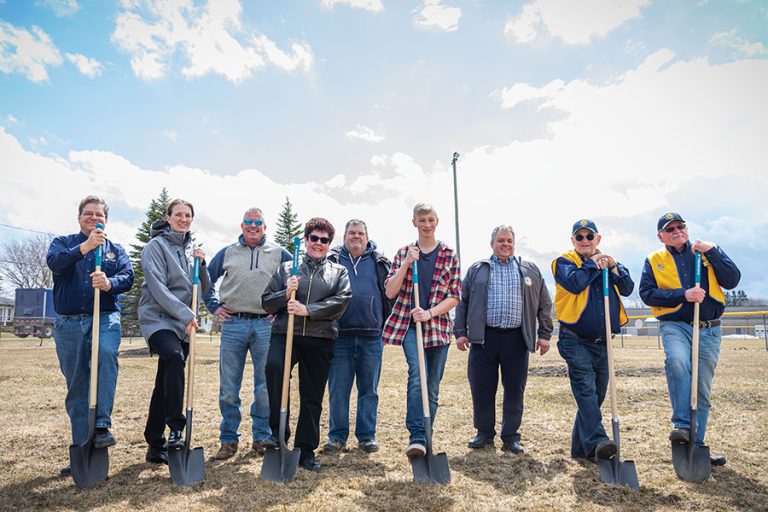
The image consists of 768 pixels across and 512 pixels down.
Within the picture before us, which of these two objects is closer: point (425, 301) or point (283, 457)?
point (283, 457)

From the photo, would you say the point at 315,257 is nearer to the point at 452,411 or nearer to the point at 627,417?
the point at 452,411

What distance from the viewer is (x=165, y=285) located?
468 cm

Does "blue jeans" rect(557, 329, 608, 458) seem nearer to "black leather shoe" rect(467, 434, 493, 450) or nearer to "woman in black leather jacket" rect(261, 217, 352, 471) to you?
"black leather shoe" rect(467, 434, 493, 450)

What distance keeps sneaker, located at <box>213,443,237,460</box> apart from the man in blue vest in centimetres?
408

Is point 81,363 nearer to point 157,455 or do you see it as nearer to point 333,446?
point 157,455

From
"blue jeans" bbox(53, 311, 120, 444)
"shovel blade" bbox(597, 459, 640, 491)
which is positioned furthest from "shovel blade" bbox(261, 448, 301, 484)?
"shovel blade" bbox(597, 459, 640, 491)

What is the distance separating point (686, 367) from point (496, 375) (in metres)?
1.75

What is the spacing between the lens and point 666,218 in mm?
5004

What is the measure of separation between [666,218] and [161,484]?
5.11 meters

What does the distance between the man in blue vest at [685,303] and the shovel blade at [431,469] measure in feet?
6.96

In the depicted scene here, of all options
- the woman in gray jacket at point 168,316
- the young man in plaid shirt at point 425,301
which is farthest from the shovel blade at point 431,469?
the woman in gray jacket at point 168,316

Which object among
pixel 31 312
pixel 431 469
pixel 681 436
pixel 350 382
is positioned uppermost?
pixel 31 312

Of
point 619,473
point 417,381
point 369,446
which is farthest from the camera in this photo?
point 369,446

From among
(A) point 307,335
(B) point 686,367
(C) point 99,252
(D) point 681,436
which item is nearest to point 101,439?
(C) point 99,252
